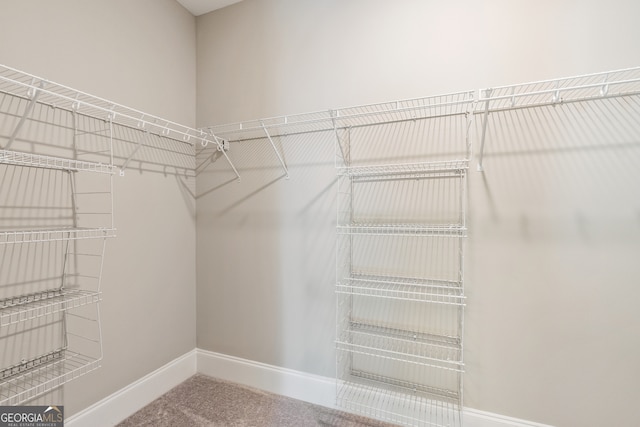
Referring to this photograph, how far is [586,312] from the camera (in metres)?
1.44

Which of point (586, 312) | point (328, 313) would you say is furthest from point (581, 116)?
point (328, 313)

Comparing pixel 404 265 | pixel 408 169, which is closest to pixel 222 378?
pixel 404 265

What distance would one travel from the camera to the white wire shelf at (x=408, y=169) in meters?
1.62

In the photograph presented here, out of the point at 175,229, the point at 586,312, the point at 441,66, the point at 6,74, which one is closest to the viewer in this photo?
the point at 6,74

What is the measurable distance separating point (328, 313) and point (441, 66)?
5.17ft

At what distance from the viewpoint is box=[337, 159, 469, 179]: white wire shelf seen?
5.31 feet

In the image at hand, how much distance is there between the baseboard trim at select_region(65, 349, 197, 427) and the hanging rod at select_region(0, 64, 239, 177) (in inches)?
57.7

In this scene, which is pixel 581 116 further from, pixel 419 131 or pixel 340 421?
pixel 340 421

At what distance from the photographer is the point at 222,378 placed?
7.35 feet

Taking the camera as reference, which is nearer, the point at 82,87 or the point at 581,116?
the point at 581,116

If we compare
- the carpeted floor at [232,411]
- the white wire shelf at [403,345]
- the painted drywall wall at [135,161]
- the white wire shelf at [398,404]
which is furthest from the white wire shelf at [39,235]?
the white wire shelf at [398,404]

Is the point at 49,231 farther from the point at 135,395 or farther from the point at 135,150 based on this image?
the point at 135,395

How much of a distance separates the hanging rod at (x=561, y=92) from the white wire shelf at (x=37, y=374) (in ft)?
6.98

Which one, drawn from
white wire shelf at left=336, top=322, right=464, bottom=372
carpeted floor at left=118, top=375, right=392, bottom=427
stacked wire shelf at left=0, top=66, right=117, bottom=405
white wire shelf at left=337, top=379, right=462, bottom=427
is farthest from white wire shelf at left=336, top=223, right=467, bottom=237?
stacked wire shelf at left=0, top=66, right=117, bottom=405
